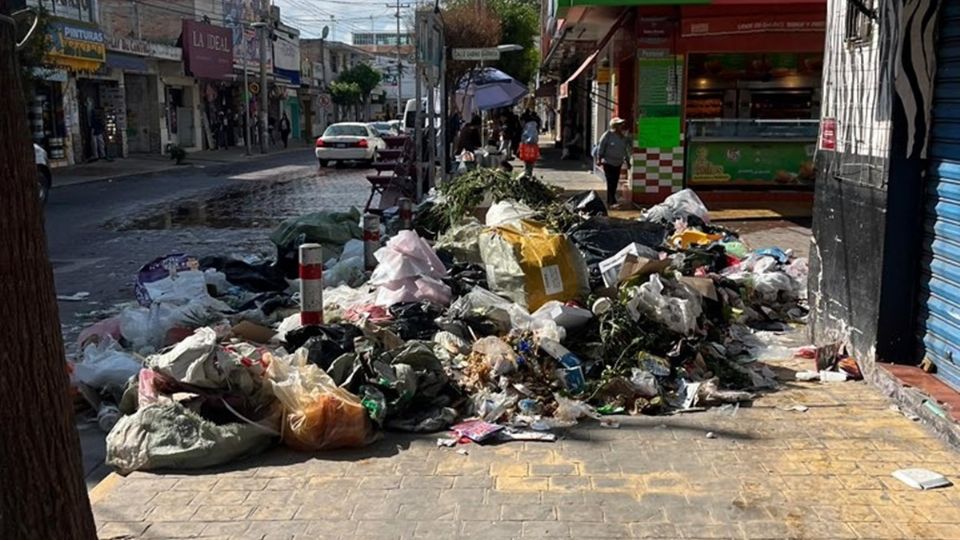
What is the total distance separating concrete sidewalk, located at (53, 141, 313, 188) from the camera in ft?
81.4

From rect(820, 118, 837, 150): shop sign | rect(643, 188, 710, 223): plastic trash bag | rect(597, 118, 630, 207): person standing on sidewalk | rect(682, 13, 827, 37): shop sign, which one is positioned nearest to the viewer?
rect(820, 118, 837, 150): shop sign

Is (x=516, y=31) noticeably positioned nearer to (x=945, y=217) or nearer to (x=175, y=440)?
(x=945, y=217)

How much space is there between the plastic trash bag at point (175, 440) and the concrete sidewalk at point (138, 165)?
19.5 m

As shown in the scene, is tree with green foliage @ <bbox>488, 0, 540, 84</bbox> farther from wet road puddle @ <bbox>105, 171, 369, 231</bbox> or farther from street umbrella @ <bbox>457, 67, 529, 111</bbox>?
wet road puddle @ <bbox>105, 171, 369, 231</bbox>

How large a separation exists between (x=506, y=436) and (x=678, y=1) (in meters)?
11.0

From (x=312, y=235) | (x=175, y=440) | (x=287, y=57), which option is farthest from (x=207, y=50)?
(x=175, y=440)

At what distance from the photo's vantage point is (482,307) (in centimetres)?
663

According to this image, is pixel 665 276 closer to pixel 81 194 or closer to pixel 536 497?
pixel 536 497

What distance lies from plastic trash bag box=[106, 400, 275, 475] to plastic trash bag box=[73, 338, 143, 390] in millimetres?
953

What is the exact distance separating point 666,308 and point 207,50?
36.5 metres

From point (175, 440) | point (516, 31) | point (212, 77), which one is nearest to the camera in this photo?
point (175, 440)

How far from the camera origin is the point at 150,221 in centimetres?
1521

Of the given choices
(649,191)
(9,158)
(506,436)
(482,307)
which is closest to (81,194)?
(649,191)

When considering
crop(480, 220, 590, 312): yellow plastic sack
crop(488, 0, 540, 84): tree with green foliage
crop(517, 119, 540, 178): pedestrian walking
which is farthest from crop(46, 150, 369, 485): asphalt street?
crop(488, 0, 540, 84): tree with green foliage
